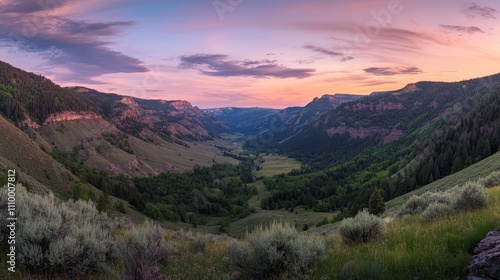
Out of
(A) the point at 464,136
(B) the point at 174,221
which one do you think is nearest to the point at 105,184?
(B) the point at 174,221

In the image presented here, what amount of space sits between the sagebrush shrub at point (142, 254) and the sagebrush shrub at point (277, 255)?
203cm

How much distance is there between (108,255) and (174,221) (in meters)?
Answer: 126

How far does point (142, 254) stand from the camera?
724 cm

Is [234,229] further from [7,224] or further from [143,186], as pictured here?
[7,224]

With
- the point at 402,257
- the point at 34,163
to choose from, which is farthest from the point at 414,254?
the point at 34,163

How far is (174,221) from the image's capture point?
129m

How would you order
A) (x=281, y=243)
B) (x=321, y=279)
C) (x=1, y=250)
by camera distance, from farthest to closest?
1. (x=1, y=250)
2. (x=281, y=243)
3. (x=321, y=279)

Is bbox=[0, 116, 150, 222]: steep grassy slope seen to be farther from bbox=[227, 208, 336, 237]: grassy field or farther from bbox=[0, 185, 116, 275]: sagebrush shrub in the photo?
bbox=[0, 185, 116, 275]: sagebrush shrub

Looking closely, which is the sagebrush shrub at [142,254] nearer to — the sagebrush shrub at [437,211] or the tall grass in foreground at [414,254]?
the tall grass in foreground at [414,254]

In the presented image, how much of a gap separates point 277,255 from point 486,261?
13.4 feet

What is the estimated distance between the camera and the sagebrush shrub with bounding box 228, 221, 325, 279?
7.20 metres

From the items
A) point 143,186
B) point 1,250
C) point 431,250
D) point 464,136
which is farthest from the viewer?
point 143,186

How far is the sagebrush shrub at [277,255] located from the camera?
7.20m

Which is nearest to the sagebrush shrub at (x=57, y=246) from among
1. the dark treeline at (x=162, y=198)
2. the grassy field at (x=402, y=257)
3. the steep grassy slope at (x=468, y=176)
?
the grassy field at (x=402, y=257)
